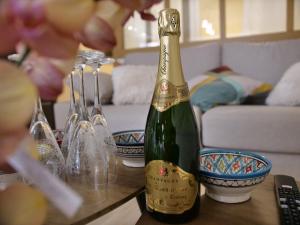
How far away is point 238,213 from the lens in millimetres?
503

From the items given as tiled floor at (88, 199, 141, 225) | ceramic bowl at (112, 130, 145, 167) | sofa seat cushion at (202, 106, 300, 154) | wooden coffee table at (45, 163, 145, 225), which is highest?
ceramic bowl at (112, 130, 145, 167)

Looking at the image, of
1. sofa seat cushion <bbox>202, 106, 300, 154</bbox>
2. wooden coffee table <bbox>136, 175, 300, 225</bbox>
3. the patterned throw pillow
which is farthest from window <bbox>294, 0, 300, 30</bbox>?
wooden coffee table <bbox>136, 175, 300, 225</bbox>

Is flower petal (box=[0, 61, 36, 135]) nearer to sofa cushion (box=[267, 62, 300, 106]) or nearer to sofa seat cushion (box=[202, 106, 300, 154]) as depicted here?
sofa seat cushion (box=[202, 106, 300, 154])

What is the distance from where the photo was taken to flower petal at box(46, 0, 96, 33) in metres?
0.12

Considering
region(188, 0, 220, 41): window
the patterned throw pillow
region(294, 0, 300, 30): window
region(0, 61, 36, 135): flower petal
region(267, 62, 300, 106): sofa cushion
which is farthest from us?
region(188, 0, 220, 41): window

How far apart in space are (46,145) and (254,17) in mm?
2184

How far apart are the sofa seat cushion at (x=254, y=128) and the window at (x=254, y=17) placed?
1182mm

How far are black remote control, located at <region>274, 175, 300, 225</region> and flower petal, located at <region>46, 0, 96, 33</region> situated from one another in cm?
46

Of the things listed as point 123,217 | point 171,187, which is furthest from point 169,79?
point 123,217

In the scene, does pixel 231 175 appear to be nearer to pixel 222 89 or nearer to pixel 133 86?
pixel 222 89

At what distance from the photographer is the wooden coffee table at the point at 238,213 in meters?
0.48

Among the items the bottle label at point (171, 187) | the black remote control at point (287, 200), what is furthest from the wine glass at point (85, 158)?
the black remote control at point (287, 200)

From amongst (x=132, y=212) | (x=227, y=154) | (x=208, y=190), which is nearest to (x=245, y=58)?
(x=132, y=212)

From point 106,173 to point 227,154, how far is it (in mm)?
274
